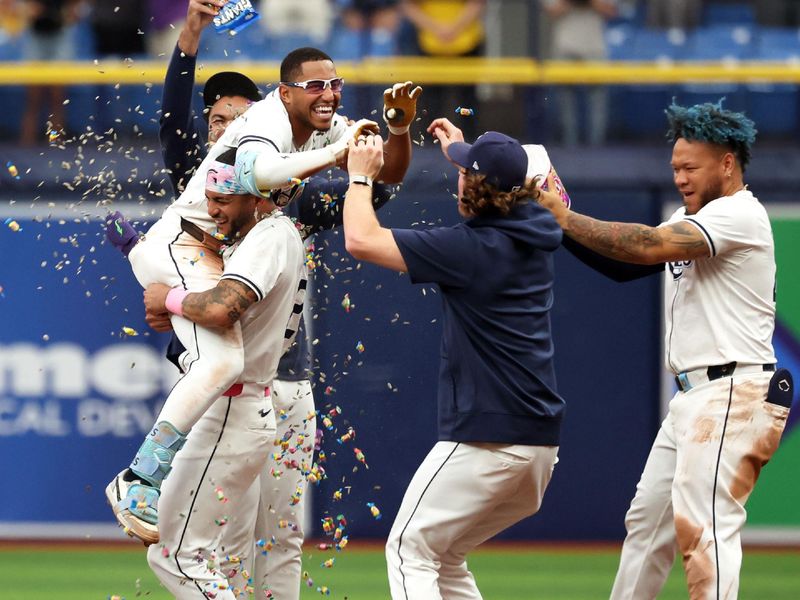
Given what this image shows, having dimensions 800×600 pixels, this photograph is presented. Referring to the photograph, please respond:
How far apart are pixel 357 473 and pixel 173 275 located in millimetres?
3827

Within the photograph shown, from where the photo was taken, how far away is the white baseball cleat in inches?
211

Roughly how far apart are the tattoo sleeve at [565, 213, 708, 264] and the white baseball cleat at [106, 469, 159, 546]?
200cm

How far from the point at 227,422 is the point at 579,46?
251 inches

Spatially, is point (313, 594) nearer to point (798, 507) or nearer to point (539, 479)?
point (539, 479)

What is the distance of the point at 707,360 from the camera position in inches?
234

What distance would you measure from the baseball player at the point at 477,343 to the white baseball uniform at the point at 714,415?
2.51ft

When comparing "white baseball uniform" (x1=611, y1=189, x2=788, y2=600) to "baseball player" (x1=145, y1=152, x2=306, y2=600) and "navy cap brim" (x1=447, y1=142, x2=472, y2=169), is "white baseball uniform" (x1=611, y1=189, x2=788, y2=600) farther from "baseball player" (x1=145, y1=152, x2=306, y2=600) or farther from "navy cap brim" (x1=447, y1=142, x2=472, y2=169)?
"baseball player" (x1=145, y1=152, x2=306, y2=600)

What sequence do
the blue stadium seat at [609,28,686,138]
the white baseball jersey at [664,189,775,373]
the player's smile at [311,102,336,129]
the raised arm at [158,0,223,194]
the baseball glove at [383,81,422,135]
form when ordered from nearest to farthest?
the baseball glove at [383,81,422,135] < the player's smile at [311,102,336,129] < the white baseball jersey at [664,189,775,373] < the raised arm at [158,0,223,194] < the blue stadium seat at [609,28,686,138]

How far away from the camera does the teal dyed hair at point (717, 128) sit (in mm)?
6023

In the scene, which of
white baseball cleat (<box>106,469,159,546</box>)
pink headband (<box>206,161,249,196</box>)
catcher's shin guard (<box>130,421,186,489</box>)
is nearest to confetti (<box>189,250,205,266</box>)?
pink headband (<box>206,161,249,196</box>)

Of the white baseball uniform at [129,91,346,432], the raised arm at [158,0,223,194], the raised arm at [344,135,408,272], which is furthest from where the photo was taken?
the raised arm at [158,0,223,194]

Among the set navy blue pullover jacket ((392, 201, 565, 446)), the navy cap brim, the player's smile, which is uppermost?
the player's smile

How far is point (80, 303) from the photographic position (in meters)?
9.68

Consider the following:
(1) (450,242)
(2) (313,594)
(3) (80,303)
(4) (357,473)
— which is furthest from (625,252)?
(3) (80,303)
